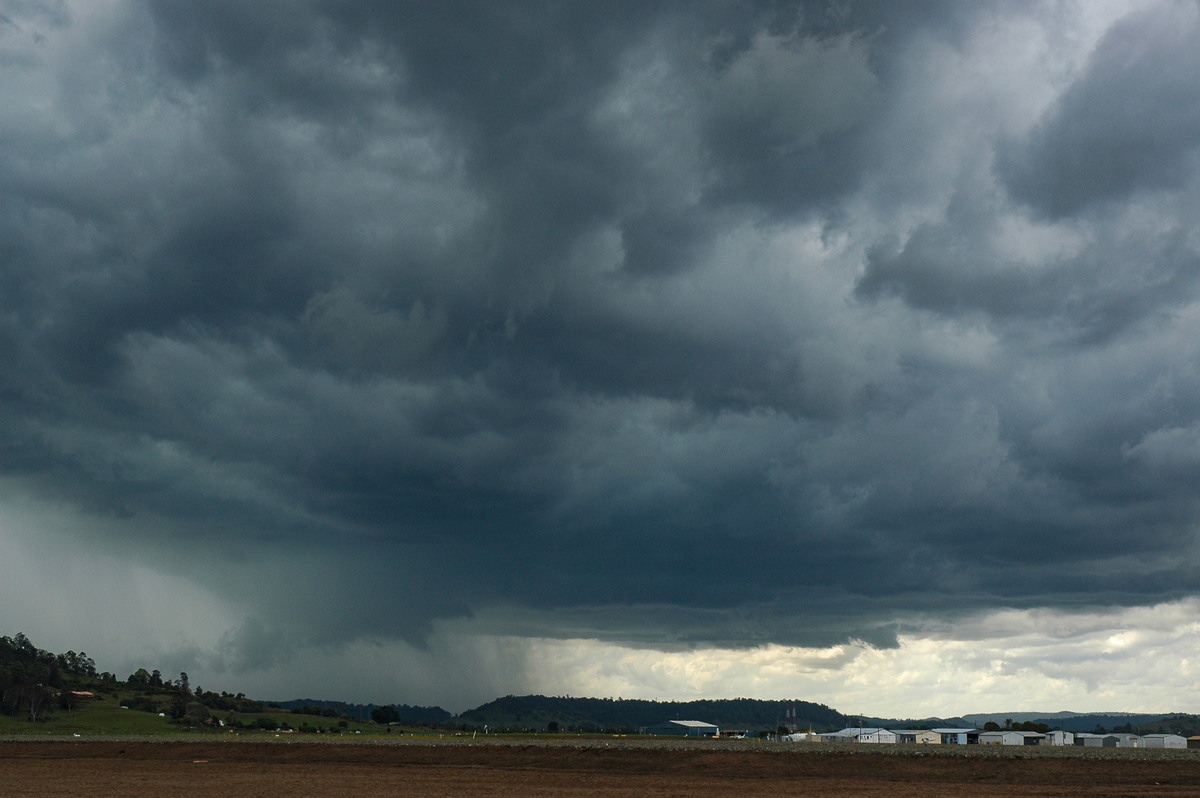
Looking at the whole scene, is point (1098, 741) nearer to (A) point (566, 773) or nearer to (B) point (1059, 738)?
(B) point (1059, 738)

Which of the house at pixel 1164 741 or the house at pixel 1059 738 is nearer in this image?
the house at pixel 1164 741

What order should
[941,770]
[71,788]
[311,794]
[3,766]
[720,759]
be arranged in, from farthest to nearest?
[3,766]
[720,759]
[941,770]
[71,788]
[311,794]

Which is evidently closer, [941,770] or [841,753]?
[941,770]

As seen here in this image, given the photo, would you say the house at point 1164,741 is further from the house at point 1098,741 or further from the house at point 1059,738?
the house at point 1059,738

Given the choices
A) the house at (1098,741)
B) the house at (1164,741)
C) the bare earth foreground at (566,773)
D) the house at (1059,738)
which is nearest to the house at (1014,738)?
the house at (1059,738)

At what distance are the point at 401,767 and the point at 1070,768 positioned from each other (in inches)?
2341

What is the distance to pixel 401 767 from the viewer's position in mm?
92125

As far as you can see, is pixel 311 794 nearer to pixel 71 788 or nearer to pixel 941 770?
pixel 71 788

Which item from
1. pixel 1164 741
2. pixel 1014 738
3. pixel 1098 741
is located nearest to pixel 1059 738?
pixel 1098 741

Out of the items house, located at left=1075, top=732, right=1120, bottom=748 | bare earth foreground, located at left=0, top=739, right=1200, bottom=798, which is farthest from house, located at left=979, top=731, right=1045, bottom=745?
bare earth foreground, located at left=0, top=739, right=1200, bottom=798

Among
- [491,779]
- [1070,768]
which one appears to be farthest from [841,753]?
[491,779]

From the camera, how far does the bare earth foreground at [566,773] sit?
65.6 metres

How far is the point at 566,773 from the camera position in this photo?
275 ft

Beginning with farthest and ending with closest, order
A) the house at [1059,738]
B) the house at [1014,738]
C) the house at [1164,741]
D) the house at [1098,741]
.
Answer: the house at [1059,738]
the house at [1014,738]
the house at [1098,741]
the house at [1164,741]
